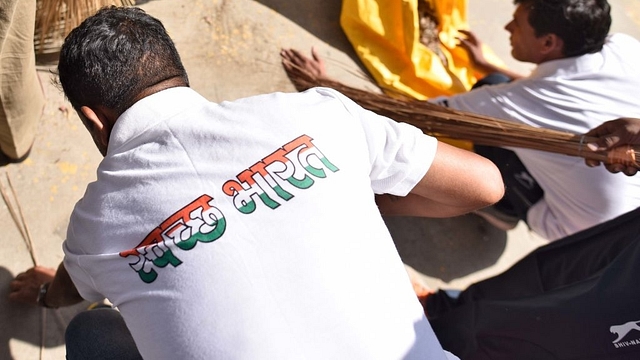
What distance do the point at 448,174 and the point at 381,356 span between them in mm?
531

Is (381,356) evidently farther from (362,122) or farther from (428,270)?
(428,270)

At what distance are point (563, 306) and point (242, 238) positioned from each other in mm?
949

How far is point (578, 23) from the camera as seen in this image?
7.61 ft

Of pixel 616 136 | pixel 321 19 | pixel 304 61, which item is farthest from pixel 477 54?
pixel 616 136

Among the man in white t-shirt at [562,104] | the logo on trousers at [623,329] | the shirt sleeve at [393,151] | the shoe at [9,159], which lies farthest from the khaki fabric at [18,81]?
the logo on trousers at [623,329]

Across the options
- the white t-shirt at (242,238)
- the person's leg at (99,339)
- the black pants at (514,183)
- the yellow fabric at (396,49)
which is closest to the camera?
the white t-shirt at (242,238)

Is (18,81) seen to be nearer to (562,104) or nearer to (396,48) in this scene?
(396,48)

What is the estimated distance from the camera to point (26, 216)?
78.2 inches

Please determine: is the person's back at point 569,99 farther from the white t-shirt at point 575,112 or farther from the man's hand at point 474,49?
the man's hand at point 474,49

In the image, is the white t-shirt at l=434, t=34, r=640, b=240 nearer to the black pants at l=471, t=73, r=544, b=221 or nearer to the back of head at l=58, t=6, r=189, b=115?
the black pants at l=471, t=73, r=544, b=221

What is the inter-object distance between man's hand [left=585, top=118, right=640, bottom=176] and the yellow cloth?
90 centimetres

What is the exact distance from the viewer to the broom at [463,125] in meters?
2.11

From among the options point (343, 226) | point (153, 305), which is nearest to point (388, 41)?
point (343, 226)

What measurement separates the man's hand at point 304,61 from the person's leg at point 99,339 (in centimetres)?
142
